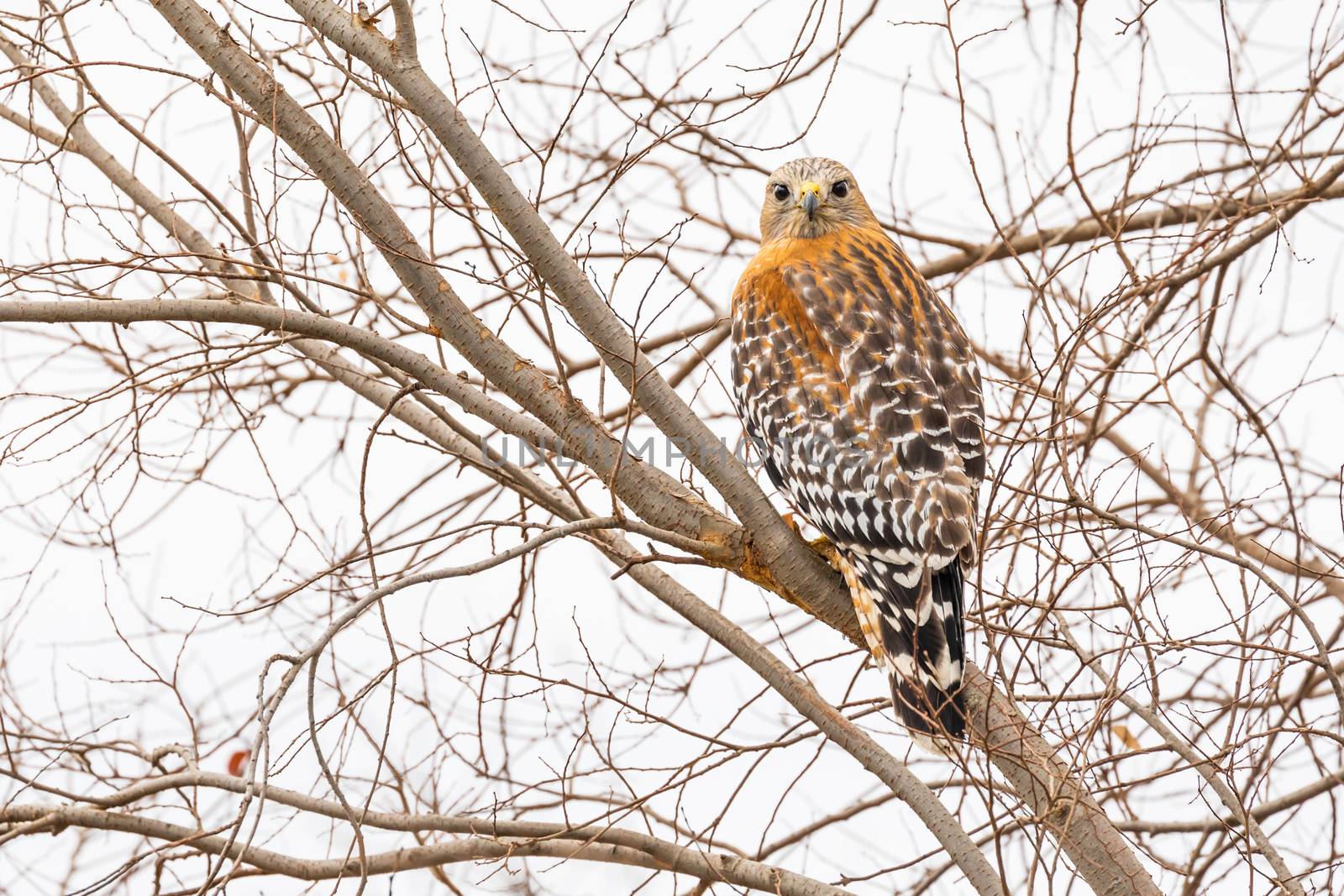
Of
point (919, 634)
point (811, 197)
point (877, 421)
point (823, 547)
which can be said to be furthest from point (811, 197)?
point (919, 634)

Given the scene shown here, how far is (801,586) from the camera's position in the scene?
3.68 meters

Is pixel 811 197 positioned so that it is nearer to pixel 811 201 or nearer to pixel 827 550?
pixel 811 201

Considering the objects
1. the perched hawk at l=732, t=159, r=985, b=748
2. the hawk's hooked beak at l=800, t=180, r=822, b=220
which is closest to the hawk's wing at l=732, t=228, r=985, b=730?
the perched hawk at l=732, t=159, r=985, b=748

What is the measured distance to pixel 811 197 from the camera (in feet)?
14.7

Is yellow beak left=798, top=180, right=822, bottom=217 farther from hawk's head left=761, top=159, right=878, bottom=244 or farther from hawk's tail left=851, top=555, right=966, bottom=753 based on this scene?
hawk's tail left=851, top=555, right=966, bottom=753

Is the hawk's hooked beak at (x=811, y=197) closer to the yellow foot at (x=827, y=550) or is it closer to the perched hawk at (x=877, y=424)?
the perched hawk at (x=877, y=424)

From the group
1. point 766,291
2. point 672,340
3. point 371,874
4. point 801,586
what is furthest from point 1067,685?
point 672,340

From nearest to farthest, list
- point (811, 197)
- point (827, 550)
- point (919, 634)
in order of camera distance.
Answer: point (919, 634) → point (827, 550) → point (811, 197)

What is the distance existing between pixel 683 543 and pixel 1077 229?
2672 millimetres

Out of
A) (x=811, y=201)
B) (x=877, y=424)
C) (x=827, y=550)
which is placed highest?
(x=811, y=201)

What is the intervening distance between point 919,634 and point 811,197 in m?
1.65

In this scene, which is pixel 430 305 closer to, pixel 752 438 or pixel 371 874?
pixel 752 438

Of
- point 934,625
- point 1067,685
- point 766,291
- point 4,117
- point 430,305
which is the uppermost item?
point 4,117

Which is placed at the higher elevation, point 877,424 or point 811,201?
point 811,201
